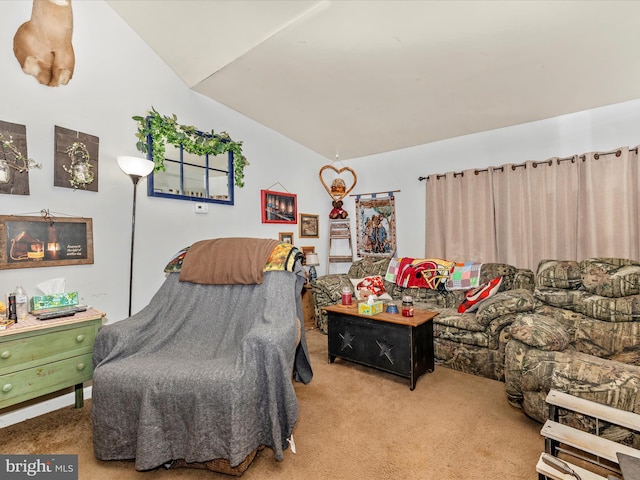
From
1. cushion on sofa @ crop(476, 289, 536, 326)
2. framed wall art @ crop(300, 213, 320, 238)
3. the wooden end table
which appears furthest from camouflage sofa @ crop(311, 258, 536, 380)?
framed wall art @ crop(300, 213, 320, 238)

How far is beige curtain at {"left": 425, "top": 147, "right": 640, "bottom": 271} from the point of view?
277 centimetres

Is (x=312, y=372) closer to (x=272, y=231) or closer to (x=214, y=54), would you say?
(x=272, y=231)

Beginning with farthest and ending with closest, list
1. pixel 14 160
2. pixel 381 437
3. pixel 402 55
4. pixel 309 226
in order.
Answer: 1. pixel 309 226
2. pixel 402 55
3. pixel 14 160
4. pixel 381 437

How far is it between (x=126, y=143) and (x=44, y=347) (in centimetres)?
158

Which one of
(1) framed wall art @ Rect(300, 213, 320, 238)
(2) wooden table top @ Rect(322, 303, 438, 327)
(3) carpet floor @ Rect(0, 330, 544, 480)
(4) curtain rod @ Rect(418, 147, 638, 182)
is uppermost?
(4) curtain rod @ Rect(418, 147, 638, 182)

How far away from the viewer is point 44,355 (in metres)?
1.79

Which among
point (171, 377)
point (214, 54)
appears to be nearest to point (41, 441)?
point (171, 377)

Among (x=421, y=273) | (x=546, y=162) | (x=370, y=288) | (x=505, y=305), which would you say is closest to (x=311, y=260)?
(x=370, y=288)

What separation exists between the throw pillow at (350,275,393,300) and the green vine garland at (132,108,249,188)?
71.0 inches

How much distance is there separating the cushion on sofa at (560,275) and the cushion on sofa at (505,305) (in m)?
0.18

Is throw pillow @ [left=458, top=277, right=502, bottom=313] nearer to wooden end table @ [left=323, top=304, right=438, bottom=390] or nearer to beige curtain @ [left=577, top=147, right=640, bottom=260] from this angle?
wooden end table @ [left=323, top=304, right=438, bottom=390]

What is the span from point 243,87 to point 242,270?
1.86 metres

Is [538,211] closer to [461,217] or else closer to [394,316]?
[461,217]

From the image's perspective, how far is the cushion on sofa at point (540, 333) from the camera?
1789 mm
